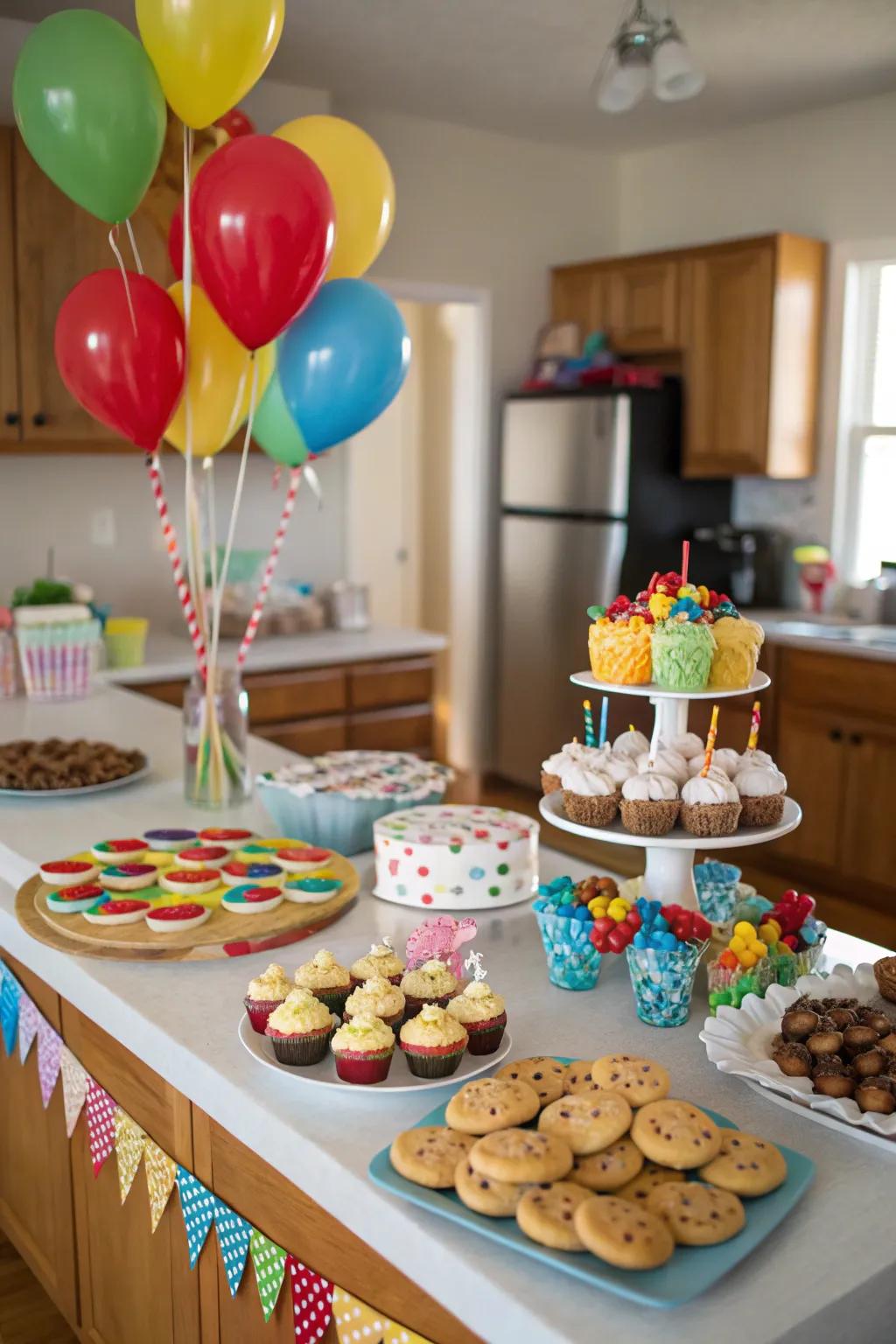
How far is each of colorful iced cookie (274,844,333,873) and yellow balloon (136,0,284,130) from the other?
4.03 feet

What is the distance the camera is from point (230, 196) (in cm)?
186

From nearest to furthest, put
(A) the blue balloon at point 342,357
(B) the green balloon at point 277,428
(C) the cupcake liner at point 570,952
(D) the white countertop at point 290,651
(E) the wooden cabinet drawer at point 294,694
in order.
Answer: (C) the cupcake liner at point 570,952 < (A) the blue balloon at point 342,357 < (B) the green balloon at point 277,428 < (D) the white countertop at point 290,651 < (E) the wooden cabinet drawer at point 294,694

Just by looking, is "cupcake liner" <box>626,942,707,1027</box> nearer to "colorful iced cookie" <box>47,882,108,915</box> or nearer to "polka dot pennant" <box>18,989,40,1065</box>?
"colorful iced cookie" <box>47,882,108,915</box>

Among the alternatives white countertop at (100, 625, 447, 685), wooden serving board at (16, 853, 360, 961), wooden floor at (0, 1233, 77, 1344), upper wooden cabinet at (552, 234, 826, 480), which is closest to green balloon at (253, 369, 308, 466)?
wooden serving board at (16, 853, 360, 961)

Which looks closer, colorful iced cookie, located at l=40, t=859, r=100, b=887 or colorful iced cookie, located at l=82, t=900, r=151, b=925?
colorful iced cookie, located at l=82, t=900, r=151, b=925

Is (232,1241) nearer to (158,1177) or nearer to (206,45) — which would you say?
(158,1177)

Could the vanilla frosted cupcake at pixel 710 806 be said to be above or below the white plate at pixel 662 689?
below

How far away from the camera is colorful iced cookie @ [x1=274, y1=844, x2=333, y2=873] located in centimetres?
188

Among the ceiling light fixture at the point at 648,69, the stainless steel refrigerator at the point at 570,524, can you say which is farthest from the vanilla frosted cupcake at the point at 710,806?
the stainless steel refrigerator at the point at 570,524

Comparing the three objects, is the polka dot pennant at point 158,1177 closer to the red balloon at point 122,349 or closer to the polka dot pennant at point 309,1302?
the polka dot pennant at point 309,1302

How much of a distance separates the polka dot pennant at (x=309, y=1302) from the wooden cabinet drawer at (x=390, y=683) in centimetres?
285

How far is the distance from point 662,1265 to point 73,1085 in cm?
105

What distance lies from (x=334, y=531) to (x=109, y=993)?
11.2ft

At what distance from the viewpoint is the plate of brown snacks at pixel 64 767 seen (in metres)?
2.32
